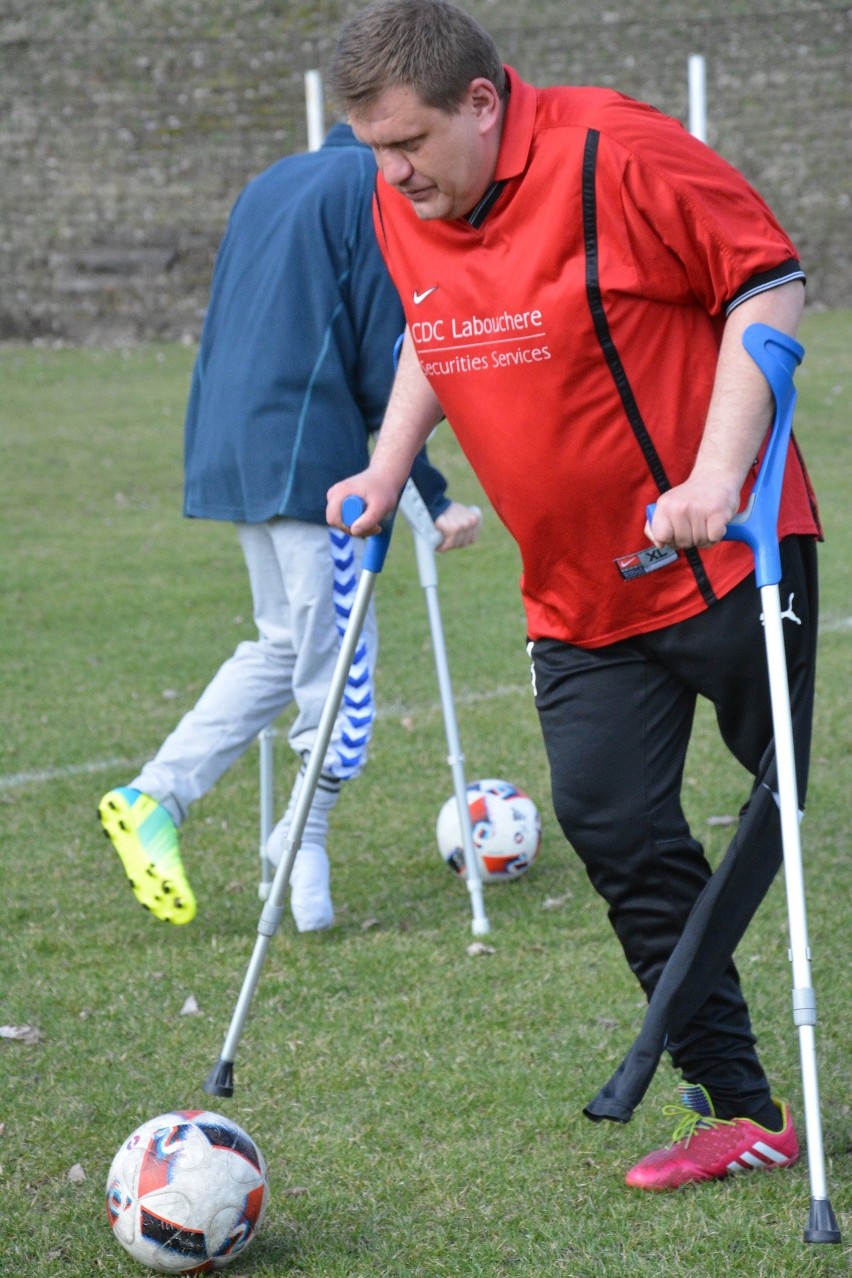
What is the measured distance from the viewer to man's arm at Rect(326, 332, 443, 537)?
3.49 meters

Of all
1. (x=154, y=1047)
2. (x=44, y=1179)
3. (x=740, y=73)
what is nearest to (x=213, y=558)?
(x=154, y=1047)

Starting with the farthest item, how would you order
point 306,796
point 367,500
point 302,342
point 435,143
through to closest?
point 302,342 → point 306,796 → point 367,500 → point 435,143

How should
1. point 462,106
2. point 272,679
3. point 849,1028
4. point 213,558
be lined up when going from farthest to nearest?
point 213,558
point 272,679
point 849,1028
point 462,106

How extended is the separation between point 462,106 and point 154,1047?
2612 millimetres

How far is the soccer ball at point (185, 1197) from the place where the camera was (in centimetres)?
303

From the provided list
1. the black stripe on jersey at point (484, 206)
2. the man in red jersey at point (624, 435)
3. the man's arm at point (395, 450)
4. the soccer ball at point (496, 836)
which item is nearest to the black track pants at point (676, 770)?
the man in red jersey at point (624, 435)

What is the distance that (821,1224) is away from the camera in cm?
270

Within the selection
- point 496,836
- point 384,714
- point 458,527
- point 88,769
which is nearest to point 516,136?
point 458,527

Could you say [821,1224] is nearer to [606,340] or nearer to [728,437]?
[728,437]

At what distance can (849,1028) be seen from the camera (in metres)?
4.16

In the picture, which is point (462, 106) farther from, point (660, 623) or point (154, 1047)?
point (154, 1047)

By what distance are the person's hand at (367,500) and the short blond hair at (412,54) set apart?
2.76ft

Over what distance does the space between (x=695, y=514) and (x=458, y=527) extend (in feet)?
6.87

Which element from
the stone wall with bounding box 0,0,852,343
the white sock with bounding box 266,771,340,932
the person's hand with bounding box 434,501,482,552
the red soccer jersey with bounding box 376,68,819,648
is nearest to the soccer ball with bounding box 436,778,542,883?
the white sock with bounding box 266,771,340,932
